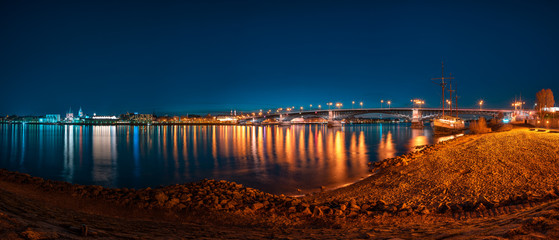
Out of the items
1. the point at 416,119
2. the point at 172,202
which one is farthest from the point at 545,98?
the point at 172,202

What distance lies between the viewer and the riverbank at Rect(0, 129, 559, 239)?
6543 millimetres

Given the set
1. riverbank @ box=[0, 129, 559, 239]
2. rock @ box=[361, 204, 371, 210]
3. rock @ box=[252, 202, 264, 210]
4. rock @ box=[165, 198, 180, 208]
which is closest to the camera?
riverbank @ box=[0, 129, 559, 239]

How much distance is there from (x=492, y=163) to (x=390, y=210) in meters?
9.57

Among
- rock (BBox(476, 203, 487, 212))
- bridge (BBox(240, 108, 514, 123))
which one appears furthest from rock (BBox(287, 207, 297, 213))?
bridge (BBox(240, 108, 514, 123))

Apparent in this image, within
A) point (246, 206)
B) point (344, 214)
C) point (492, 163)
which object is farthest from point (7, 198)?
point (492, 163)

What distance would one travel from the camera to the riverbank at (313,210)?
6.54m

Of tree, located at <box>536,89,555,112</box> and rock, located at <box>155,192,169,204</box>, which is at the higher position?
tree, located at <box>536,89,555,112</box>

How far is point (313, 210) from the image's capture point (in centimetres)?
952

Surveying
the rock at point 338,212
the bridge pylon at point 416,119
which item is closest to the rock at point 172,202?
the rock at point 338,212

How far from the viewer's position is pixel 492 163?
15719 mm

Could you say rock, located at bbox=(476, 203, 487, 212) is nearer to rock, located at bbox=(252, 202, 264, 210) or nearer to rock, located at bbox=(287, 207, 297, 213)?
rock, located at bbox=(287, 207, 297, 213)

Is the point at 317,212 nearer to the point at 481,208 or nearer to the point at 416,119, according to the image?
the point at 481,208

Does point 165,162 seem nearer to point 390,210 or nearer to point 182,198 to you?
point 182,198

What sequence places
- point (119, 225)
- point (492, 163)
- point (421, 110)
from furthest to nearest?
1. point (421, 110)
2. point (492, 163)
3. point (119, 225)
